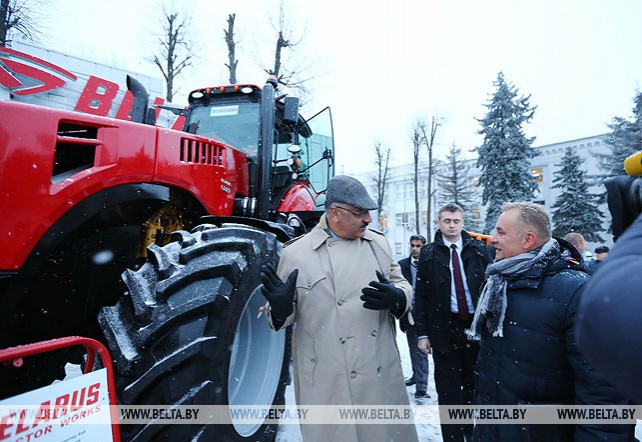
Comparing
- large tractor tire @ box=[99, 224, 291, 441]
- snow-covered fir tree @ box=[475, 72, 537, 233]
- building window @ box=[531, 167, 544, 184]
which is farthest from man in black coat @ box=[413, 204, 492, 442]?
building window @ box=[531, 167, 544, 184]

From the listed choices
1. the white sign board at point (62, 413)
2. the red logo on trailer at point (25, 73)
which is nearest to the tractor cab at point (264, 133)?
the white sign board at point (62, 413)

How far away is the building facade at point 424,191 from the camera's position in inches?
1142

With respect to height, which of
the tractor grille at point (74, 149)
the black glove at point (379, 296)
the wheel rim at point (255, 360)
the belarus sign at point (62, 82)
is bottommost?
the wheel rim at point (255, 360)

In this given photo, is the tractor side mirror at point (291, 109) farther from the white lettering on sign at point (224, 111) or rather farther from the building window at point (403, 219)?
the building window at point (403, 219)

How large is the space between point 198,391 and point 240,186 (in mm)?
2024

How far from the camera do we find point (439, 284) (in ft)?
10.9

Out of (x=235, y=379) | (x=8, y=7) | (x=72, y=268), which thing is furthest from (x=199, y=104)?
(x=8, y=7)

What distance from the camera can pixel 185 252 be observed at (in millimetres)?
2193

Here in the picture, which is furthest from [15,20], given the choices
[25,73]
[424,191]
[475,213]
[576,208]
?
[424,191]

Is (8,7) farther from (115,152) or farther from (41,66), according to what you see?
(115,152)

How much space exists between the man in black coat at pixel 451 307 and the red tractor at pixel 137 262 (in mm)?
1257

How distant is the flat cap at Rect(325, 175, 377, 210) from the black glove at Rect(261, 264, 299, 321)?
0.47 m

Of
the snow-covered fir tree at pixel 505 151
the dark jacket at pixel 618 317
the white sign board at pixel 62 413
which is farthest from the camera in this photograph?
the snow-covered fir tree at pixel 505 151

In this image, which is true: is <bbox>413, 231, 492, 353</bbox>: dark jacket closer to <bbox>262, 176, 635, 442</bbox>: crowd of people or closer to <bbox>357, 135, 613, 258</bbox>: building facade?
<bbox>262, 176, 635, 442</bbox>: crowd of people
